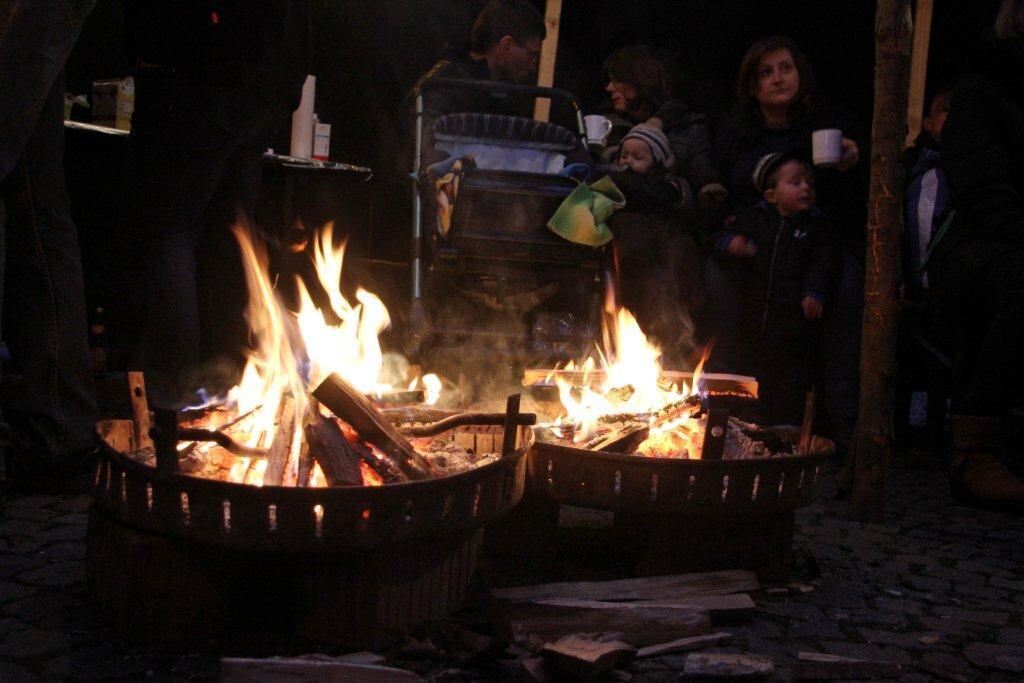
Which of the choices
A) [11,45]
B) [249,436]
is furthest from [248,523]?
[11,45]

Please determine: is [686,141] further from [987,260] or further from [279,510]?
[279,510]

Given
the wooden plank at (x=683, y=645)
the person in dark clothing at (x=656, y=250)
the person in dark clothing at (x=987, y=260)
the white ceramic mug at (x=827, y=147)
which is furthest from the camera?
the person in dark clothing at (x=656, y=250)

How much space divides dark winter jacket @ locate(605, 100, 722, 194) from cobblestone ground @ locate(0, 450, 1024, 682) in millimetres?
3318

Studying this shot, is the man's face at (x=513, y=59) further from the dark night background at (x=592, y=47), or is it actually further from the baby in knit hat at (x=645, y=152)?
the dark night background at (x=592, y=47)

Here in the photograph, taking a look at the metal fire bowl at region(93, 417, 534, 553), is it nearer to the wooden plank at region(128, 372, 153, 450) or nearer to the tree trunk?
the wooden plank at region(128, 372, 153, 450)

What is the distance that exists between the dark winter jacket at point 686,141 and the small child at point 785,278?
2.74 ft

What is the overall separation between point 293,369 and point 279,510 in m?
0.83

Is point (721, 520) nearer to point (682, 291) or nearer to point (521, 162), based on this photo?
point (682, 291)

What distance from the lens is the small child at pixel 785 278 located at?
5340 millimetres

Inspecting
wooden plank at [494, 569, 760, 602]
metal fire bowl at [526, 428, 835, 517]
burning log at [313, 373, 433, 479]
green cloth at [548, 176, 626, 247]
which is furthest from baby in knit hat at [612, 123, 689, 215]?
burning log at [313, 373, 433, 479]

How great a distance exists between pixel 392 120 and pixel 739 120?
3471 millimetres

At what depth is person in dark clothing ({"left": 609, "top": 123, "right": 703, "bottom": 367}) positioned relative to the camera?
18.8 ft

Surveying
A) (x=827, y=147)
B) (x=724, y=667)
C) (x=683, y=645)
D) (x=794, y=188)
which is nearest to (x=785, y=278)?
(x=794, y=188)

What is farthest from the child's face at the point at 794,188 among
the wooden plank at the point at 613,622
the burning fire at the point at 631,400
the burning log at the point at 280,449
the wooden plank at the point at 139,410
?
the wooden plank at the point at 139,410
